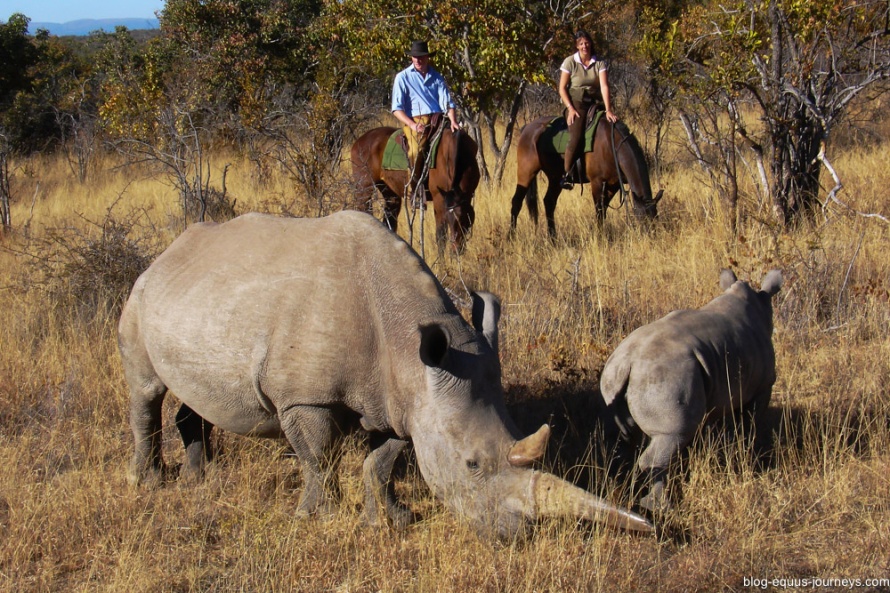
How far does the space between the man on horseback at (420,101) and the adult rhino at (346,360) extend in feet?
19.0

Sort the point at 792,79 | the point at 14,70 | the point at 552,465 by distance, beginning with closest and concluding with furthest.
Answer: the point at 552,465 → the point at 792,79 → the point at 14,70

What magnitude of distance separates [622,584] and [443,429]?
39.5 inches

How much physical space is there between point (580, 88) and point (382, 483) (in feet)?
27.7

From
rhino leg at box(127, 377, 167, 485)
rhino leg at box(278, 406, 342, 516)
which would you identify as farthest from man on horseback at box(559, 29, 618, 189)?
rhino leg at box(278, 406, 342, 516)

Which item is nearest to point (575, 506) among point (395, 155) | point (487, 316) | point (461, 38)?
point (487, 316)

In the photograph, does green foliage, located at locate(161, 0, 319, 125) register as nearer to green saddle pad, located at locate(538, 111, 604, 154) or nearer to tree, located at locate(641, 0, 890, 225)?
green saddle pad, located at locate(538, 111, 604, 154)

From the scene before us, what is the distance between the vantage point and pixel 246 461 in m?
5.39

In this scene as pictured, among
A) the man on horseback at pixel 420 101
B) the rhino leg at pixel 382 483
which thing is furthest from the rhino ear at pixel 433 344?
the man on horseback at pixel 420 101

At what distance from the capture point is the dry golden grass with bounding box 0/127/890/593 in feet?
13.2

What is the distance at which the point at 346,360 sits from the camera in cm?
Answer: 415

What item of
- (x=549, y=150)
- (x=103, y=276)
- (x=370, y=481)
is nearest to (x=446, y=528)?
(x=370, y=481)

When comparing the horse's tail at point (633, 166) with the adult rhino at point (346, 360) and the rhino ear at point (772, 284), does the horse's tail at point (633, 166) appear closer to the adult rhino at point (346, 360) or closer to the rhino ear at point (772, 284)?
the rhino ear at point (772, 284)

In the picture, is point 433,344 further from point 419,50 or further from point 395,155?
point 395,155

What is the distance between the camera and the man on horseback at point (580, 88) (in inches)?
451
